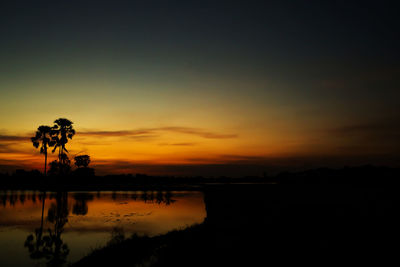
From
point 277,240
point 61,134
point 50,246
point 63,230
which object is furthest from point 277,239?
point 61,134

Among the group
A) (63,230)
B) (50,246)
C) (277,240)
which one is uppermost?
(277,240)

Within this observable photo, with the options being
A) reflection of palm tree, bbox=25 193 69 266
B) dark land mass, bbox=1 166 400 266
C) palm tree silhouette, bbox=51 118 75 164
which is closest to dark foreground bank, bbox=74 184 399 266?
dark land mass, bbox=1 166 400 266

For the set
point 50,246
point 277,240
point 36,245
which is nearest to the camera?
point 277,240

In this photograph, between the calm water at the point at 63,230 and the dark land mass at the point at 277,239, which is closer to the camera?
the dark land mass at the point at 277,239

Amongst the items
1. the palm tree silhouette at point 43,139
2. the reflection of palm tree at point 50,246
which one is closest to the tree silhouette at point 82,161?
the palm tree silhouette at point 43,139

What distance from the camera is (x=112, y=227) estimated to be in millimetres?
26328

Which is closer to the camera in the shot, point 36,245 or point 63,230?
point 36,245

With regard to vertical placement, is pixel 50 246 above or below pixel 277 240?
below

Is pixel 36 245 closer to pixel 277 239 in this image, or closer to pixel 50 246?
pixel 50 246

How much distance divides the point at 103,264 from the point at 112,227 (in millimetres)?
11856

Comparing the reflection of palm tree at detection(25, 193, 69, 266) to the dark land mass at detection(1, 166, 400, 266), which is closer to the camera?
the dark land mass at detection(1, 166, 400, 266)

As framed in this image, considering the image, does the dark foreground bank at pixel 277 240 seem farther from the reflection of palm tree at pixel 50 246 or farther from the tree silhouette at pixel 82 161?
the tree silhouette at pixel 82 161

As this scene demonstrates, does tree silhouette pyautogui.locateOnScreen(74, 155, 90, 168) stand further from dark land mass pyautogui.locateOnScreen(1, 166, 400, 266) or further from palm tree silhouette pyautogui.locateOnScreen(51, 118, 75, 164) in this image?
dark land mass pyautogui.locateOnScreen(1, 166, 400, 266)

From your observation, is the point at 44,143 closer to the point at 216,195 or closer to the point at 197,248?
the point at 216,195
